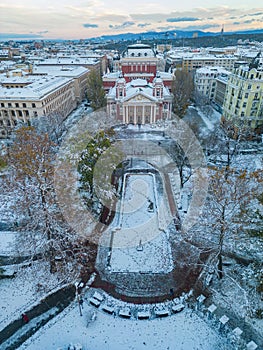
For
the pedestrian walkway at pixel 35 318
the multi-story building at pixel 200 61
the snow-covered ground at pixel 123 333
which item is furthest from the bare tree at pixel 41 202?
the multi-story building at pixel 200 61

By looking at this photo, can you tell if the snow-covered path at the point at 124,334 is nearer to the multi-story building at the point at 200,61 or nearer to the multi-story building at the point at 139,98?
the multi-story building at the point at 139,98

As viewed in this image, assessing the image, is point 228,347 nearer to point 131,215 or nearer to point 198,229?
point 198,229

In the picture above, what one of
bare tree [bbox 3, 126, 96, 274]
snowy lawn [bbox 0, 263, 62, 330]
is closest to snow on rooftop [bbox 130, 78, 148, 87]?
bare tree [bbox 3, 126, 96, 274]

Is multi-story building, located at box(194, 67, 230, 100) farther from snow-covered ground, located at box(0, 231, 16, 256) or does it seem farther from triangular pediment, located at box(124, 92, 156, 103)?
snow-covered ground, located at box(0, 231, 16, 256)

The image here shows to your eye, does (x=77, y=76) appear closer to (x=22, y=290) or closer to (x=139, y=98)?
(x=139, y=98)

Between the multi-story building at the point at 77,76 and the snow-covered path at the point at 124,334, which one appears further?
the multi-story building at the point at 77,76

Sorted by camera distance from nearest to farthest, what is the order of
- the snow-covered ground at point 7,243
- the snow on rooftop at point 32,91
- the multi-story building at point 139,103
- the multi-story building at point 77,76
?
the snow-covered ground at point 7,243, the snow on rooftop at point 32,91, the multi-story building at point 139,103, the multi-story building at point 77,76
